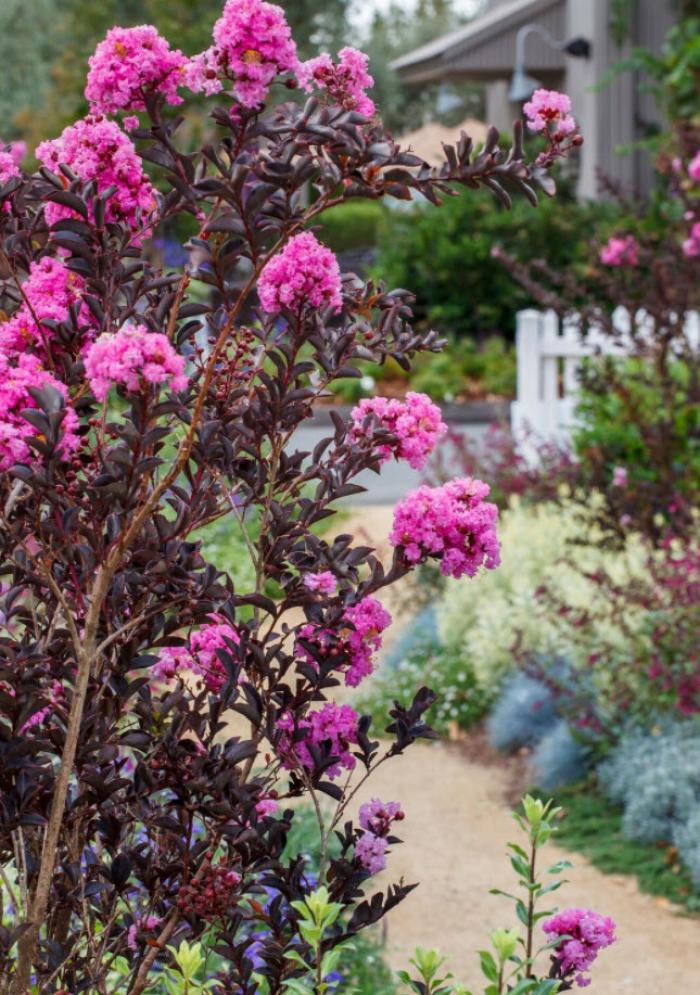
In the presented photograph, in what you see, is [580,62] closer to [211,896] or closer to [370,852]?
[370,852]

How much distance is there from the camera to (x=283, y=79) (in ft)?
5.31

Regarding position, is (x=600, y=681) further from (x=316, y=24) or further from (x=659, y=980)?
(x=316, y=24)

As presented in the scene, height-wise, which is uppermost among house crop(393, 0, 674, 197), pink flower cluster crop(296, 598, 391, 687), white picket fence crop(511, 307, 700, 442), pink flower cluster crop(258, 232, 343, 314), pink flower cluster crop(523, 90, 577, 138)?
house crop(393, 0, 674, 197)

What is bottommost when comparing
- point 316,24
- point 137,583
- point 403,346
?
point 137,583

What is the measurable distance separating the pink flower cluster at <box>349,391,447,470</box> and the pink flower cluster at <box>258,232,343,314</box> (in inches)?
6.5

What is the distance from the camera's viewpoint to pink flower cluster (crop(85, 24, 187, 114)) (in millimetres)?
1669

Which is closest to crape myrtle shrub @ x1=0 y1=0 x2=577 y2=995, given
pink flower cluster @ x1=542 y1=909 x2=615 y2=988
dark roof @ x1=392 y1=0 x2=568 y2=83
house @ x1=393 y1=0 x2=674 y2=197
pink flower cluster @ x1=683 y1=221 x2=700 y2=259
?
pink flower cluster @ x1=542 y1=909 x2=615 y2=988

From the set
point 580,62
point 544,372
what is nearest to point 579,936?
point 544,372

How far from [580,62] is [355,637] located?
63.4ft

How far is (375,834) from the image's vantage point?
6.32 feet

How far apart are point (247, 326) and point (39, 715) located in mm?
666

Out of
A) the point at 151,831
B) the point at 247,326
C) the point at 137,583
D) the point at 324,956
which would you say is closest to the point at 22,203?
the point at 247,326

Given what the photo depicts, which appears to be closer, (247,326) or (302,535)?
(302,535)

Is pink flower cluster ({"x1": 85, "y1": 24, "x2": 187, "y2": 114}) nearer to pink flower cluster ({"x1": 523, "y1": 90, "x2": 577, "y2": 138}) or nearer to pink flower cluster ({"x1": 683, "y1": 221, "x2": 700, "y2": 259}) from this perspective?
pink flower cluster ({"x1": 523, "y1": 90, "x2": 577, "y2": 138})
